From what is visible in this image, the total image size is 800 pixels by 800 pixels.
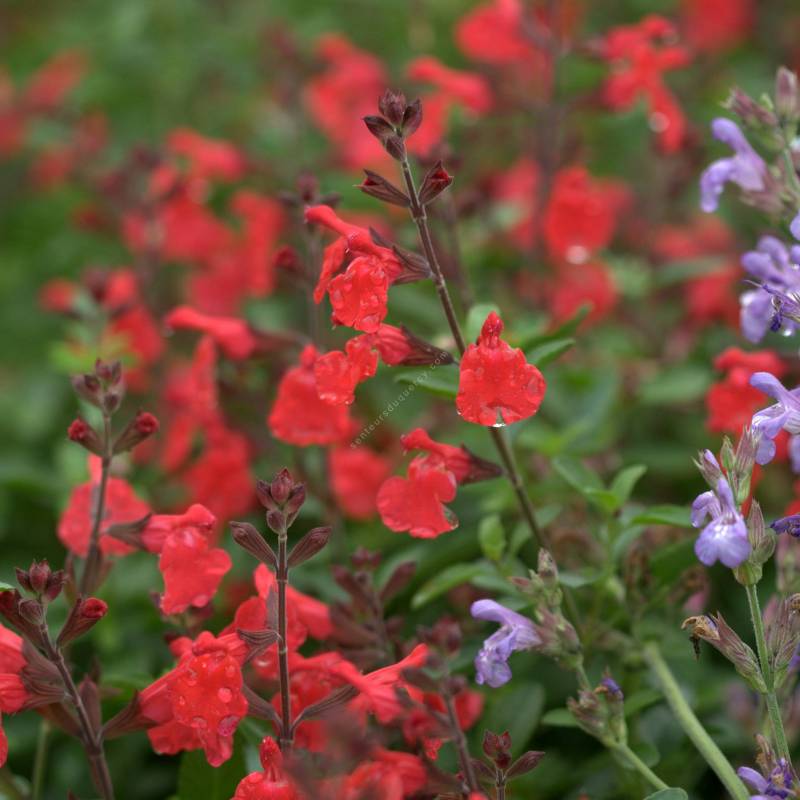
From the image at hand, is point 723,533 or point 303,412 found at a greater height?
point 723,533

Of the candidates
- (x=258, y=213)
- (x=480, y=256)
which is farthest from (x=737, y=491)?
(x=258, y=213)

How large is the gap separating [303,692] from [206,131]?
2593 mm

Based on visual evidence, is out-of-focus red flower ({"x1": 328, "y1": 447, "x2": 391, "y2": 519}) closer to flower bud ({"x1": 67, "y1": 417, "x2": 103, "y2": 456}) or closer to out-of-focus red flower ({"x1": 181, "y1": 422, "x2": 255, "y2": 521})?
out-of-focus red flower ({"x1": 181, "y1": 422, "x2": 255, "y2": 521})

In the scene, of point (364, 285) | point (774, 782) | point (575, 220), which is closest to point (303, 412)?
point (364, 285)

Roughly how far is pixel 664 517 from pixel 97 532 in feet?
2.41

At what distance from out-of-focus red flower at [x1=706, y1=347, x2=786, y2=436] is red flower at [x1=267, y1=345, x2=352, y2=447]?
1.84 ft

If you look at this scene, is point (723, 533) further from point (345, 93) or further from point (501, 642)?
point (345, 93)

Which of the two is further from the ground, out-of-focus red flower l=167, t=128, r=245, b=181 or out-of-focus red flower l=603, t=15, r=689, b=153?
out-of-focus red flower l=603, t=15, r=689, b=153

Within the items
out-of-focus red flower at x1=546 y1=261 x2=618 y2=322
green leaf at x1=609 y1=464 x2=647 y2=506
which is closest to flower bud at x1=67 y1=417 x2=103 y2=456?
green leaf at x1=609 y1=464 x2=647 y2=506

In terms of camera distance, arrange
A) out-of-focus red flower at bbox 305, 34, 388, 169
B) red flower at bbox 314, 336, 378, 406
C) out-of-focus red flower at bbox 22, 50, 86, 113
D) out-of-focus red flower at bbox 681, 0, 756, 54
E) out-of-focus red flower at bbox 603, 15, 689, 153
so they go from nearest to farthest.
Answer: red flower at bbox 314, 336, 378, 406, out-of-focus red flower at bbox 603, 15, 689, 153, out-of-focus red flower at bbox 305, 34, 388, 169, out-of-focus red flower at bbox 22, 50, 86, 113, out-of-focus red flower at bbox 681, 0, 756, 54

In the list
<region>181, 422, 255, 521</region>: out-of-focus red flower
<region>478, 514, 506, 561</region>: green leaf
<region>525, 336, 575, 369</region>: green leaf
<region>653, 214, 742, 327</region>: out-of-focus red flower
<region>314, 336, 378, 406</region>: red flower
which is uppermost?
<region>314, 336, 378, 406</region>: red flower

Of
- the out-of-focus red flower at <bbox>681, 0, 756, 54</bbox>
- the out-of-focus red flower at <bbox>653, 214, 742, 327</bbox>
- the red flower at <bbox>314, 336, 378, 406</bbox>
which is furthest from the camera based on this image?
the out-of-focus red flower at <bbox>681, 0, 756, 54</bbox>

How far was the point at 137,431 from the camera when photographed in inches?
59.2

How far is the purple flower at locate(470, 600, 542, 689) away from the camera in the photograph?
1.34m
